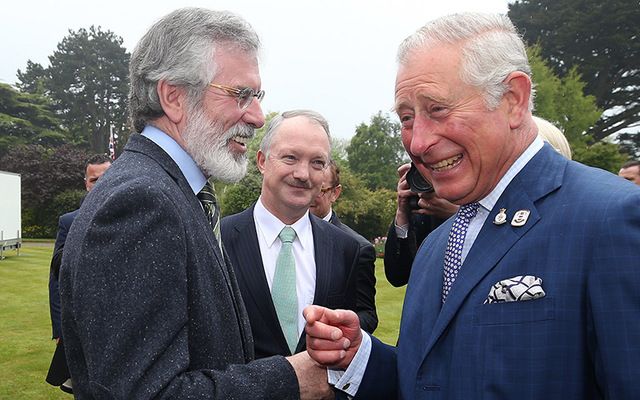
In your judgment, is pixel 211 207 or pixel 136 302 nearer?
pixel 136 302

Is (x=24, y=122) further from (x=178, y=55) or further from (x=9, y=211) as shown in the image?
(x=178, y=55)

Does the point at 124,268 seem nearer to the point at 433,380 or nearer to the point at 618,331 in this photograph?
the point at 433,380

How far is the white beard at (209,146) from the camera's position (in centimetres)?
233

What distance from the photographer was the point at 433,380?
6.45ft

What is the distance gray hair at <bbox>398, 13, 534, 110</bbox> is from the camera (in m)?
1.98

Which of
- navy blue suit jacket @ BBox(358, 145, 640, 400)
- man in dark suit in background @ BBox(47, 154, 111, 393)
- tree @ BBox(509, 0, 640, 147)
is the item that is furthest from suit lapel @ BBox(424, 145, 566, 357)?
tree @ BBox(509, 0, 640, 147)

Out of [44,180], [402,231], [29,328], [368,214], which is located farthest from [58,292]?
[44,180]

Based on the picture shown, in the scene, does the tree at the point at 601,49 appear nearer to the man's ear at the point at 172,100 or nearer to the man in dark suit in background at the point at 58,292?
the man in dark suit in background at the point at 58,292

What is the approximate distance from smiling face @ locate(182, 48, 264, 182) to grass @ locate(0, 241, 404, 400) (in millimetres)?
6281

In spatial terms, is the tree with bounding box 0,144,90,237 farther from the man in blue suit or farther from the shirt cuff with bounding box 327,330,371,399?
the man in blue suit

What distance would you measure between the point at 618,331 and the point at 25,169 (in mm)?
45257

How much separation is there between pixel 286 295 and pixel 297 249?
0.35 m

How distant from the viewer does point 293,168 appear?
3680 millimetres

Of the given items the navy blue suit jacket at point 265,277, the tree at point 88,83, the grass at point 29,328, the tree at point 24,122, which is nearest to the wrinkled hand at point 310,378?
the navy blue suit jacket at point 265,277
